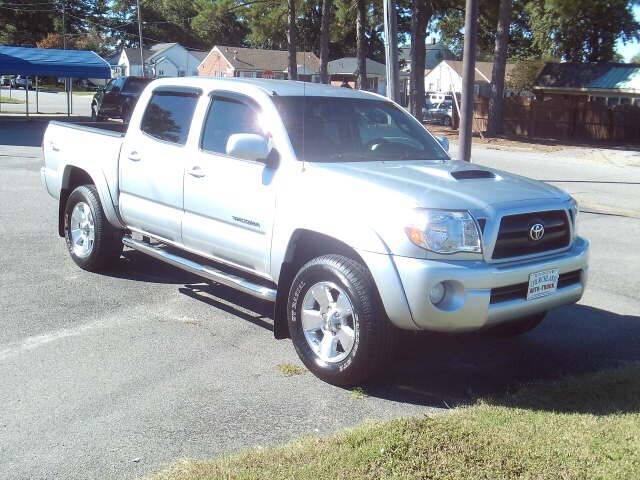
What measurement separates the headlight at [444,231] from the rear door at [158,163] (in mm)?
2371

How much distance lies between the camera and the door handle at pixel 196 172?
589 cm

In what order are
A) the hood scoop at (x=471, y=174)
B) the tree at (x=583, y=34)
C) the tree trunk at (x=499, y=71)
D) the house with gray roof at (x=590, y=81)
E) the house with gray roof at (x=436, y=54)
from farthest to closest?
the house with gray roof at (x=436, y=54) < the tree at (x=583, y=34) < the house with gray roof at (x=590, y=81) < the tree trunk at (x=499, y=71) < the hood scoop at (x=471, y=174)

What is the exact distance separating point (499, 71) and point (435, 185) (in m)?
28.6

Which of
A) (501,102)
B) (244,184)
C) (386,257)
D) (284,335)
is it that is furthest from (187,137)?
(501,102)

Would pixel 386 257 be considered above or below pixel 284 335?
above

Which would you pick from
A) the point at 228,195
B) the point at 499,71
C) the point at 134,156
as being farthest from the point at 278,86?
the point at 499,71

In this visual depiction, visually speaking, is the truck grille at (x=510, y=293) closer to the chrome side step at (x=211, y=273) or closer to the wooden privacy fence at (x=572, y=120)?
the chrome side step at (x=211, y=273)

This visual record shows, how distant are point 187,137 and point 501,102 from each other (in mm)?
28507

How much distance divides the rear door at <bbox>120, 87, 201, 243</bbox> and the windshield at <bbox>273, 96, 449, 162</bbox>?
104 cm

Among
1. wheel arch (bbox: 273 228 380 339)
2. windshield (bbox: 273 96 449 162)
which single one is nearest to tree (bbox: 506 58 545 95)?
windshield (bbox: 273 96 449 162)

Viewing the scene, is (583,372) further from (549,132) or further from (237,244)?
(549,132)

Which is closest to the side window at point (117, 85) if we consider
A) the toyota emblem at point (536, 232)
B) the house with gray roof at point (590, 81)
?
the house with gray roof at point (590, 81)

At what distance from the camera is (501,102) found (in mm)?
32781

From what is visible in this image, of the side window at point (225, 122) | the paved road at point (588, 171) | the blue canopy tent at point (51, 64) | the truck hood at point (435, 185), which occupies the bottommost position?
the paved road at point (588, 171)
